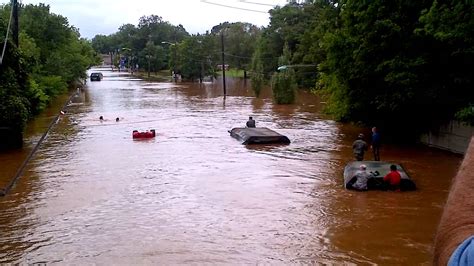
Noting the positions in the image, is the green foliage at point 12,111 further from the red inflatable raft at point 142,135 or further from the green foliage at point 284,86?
the green foliage at point 284,86

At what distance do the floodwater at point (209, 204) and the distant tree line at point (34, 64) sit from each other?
2269 mm

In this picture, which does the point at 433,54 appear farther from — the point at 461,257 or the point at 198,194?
the point at 461,257

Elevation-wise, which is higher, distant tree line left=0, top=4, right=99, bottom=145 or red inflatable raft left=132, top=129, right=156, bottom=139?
distant tree line left=0, top=4, right=99, bottom=145

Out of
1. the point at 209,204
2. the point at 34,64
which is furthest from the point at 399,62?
the point at 34,64

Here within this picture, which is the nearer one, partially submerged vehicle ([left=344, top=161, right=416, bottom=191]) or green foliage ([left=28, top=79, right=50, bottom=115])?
→ partially submerged vehicle ([left=344, top=161, right=416, bottom=191])

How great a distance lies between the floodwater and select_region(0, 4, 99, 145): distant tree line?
7.45 ft

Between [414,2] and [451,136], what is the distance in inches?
248

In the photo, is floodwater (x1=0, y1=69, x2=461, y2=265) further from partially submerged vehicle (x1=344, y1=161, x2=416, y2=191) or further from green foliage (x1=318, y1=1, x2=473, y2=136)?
green foliage (x1=318, y1=1, x2=473, y2=136)

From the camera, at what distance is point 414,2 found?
25.8m

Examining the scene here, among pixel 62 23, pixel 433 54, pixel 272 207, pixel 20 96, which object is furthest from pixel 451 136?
pixel 62 23

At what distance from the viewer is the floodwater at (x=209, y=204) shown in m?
12.2

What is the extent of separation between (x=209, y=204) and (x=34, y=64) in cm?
1885

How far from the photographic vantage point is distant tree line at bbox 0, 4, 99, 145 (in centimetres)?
2620

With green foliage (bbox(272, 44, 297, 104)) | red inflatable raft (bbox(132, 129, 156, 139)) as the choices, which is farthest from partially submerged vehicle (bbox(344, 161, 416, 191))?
green foliage (bbox(272, 44, 297, 104))
